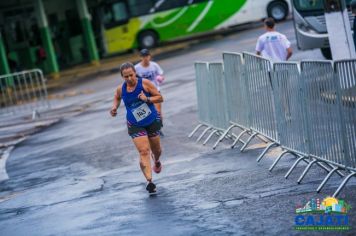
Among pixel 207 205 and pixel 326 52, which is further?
pixel 326 52

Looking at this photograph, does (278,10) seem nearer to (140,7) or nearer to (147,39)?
(147,39)

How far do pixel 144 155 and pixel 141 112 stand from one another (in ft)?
1.86

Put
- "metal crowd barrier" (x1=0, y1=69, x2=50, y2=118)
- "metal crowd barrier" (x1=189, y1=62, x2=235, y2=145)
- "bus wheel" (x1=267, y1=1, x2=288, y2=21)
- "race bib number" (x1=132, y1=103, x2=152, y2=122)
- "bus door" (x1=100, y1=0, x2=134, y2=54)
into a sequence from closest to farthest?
"race bib number" (x1=132, y1=103, x2=152, y2=122)
"metal crowd barrier" (x1=189, y1=62, x2=235, y2=145)
"metal crowd barrier" (x1=0, y1=69, x2=50, y2=118)
"bus wheel" (x1=267, y1=1, x2=288, y2=21)
"bus door" (x1=100, y1=0, x2=134, y2=54)

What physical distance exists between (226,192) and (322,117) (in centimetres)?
155

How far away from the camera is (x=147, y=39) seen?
133 ft

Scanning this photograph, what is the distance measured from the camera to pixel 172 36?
132 ft

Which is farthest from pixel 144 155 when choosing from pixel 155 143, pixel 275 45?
pixel 275 45

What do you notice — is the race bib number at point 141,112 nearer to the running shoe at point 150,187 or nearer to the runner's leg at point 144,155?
the runner's leg at point 144,155

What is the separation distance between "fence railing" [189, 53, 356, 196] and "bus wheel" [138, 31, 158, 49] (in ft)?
85.5

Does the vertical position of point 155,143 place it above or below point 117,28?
below

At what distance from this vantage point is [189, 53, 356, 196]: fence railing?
8477mm

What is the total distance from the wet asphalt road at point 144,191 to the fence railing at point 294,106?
0.31 metres

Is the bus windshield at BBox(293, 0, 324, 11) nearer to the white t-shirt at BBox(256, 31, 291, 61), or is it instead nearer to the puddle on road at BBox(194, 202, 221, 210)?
the white t-shirt at BBox(256, 31, 291, 61)

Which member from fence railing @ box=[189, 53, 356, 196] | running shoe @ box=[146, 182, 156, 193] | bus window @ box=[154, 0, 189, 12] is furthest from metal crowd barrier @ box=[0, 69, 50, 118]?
bus window @ box=[154, 0, 189, 12]
